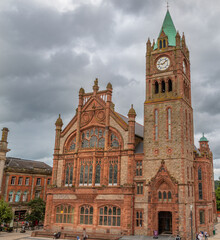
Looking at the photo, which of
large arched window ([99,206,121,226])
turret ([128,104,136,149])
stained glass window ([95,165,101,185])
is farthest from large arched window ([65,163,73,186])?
turret ([128,104,136,149])

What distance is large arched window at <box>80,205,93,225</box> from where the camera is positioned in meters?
44.0

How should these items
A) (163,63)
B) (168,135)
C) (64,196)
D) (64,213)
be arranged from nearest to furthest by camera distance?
(168,135), (64,213), (64,196), (163,63)

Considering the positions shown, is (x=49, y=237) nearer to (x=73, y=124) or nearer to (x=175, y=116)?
(x=73, y=124)

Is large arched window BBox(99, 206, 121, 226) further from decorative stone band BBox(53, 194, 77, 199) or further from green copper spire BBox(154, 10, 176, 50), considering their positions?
green copper spire BBox(154, 10, 176, 50)

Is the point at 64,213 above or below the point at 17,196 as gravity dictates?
below

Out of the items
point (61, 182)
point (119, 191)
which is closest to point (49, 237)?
point (61, 182)

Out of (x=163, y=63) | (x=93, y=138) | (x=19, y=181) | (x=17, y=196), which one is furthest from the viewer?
(x=19, y=181)

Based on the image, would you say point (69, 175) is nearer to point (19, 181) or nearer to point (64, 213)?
point (64, 213)

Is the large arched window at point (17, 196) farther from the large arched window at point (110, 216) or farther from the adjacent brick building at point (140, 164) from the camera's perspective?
the large arched window at point (110, 216)

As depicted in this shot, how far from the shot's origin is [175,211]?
38.8 m

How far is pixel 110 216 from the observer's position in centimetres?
4244

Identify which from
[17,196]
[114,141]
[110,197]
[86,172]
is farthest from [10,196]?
[114,141]

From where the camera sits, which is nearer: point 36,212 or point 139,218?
point 139,218

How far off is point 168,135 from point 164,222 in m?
13.4
